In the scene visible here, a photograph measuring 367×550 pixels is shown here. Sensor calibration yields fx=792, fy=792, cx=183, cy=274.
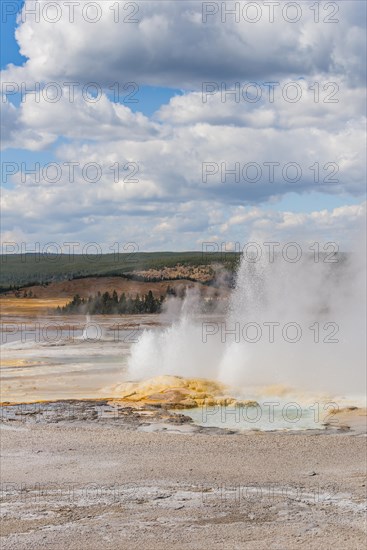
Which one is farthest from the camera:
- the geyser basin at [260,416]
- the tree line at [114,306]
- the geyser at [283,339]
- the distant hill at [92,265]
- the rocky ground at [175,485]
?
the distant hill at [92,265]

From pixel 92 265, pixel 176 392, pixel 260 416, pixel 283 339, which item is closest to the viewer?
pixel 260 416

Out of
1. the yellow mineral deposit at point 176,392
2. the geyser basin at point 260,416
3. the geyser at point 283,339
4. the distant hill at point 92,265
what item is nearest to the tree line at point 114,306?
the distant hill at point 92,265

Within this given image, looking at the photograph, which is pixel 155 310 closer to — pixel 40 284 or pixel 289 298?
pixel 40 284

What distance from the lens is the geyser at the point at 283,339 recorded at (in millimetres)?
23375

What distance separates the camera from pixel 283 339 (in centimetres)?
2783

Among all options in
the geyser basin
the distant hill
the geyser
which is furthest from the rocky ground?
the distant hill

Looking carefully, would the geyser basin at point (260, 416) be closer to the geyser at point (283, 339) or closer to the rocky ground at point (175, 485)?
the rocky ground at point (175, 485)

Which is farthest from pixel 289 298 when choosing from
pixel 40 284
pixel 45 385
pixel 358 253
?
pixel 40 284

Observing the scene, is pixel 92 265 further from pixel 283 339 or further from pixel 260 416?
pixel 260 416

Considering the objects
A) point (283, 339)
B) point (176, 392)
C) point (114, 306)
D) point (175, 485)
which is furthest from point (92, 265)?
point (175, 485)

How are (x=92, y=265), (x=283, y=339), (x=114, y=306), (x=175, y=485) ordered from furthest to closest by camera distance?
(x=92, y=265), (x=114, y=306), (x=283, y=339), (x=175, y=485)

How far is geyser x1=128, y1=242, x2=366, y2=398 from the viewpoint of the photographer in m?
23.4

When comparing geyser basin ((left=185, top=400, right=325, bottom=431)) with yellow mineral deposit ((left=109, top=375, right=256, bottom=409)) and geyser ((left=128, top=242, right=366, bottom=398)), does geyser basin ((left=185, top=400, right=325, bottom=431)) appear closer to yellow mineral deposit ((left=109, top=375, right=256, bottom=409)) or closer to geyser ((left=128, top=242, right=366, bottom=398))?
yellow mineral deposit ((left=109, top=375, right=256, bottom=409))

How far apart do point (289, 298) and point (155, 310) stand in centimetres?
3048
